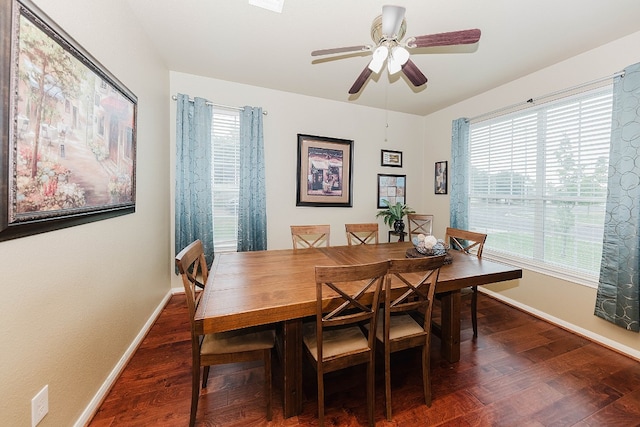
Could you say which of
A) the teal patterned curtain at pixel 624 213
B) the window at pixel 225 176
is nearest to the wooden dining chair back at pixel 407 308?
the teal patterned curtain at pixel 624 213

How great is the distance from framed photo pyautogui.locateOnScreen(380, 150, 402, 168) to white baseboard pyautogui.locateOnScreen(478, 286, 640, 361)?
2.41 metres

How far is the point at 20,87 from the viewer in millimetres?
979

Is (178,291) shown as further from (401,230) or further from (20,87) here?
(401,230)

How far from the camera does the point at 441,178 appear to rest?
4.09 m

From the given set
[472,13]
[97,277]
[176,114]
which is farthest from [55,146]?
[472,13]

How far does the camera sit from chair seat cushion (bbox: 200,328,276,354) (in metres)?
1.41

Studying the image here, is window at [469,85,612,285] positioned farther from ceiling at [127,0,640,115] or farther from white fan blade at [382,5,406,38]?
white fan blade at [382,5,406,38]

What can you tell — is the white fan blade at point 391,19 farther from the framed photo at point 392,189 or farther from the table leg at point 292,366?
the framed photo at point 392,189

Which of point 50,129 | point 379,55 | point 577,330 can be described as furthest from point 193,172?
point 577,330

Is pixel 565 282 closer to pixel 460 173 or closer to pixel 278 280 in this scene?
pixel 460 173

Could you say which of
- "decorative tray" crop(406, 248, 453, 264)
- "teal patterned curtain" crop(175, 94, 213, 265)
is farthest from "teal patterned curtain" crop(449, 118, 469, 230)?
"teal patterned curtain" crop(175, 94, 213, 265)

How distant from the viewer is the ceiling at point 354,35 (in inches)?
74.5

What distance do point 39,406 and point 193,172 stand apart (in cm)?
237

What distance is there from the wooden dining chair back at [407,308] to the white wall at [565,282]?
2.05 meters
